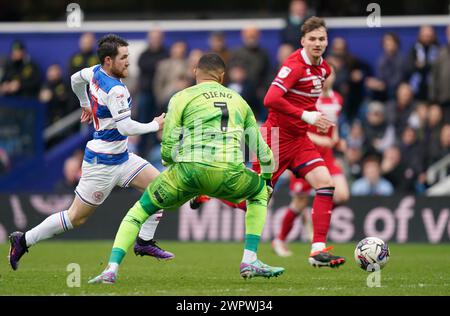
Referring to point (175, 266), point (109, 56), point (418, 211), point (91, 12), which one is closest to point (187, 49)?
point (91, 12)

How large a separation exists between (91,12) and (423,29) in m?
7.98

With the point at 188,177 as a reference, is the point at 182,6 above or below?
above

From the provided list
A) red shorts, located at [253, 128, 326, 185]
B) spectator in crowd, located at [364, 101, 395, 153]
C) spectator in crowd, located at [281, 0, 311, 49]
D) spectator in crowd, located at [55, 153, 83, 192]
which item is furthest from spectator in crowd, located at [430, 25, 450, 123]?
red shorts, located at [253, 128, 326, 185]

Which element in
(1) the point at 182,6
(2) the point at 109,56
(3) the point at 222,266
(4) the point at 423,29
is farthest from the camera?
(1) the point at 182,6

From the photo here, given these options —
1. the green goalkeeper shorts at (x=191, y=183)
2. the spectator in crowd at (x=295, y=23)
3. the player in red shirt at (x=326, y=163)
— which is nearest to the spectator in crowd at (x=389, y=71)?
the spectator in crowd at (x=295, y=23)

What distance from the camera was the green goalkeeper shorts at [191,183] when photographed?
10172 millimetres

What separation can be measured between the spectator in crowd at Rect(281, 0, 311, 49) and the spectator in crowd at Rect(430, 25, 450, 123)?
2.68 m

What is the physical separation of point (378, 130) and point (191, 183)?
35.6 feet

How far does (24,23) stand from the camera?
2447 cm

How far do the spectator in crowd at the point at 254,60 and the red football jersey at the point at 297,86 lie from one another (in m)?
8.25

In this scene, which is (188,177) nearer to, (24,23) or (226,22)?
(226,22)

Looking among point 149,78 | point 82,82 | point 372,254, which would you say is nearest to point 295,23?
point 149,78

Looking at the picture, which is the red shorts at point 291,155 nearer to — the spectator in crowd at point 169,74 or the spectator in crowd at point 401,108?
the spectator in crowd at point 401,108

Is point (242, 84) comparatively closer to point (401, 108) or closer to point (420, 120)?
point (401, 108)
